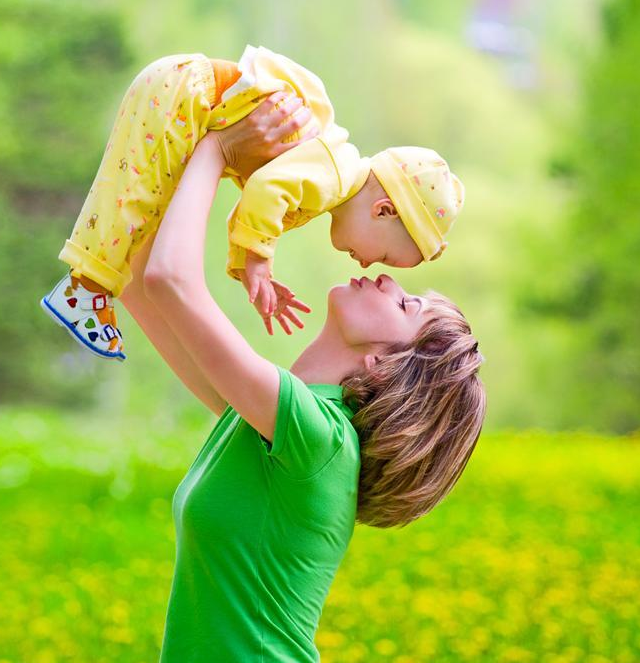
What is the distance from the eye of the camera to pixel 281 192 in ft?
5.74

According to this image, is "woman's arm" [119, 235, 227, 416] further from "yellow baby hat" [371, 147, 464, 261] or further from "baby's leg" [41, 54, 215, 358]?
"yellow baby hat" [371, 147, 464, 261]

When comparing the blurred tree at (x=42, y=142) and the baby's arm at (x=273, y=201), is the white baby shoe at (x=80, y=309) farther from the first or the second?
the blurred tree at (x=42, y=142)

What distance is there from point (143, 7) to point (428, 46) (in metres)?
4.59

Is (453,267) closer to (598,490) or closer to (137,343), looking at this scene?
(137,343)

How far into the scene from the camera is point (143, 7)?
46.3ft

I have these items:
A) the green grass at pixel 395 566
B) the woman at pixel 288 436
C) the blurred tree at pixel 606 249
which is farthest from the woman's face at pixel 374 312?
the blurred tree at pixel 606 249

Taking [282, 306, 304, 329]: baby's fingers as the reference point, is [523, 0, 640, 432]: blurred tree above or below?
below

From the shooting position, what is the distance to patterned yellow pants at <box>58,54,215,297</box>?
5.97ft

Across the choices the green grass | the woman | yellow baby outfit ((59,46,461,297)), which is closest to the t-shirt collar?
the woman

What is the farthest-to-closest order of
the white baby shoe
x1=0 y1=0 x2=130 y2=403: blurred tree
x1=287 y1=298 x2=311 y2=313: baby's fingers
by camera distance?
x1=0 y1=0 x2=130 y2=403: blurred tree, x1=287 y1=298 x2=311 y2=313: baby's fingers, the white baby shoe

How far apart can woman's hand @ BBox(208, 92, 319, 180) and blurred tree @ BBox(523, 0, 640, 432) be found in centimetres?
1082

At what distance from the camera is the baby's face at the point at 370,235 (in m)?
Result: 1.92

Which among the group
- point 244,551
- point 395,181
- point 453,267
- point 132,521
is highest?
point 395,181

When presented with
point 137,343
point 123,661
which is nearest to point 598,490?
point 123,661
